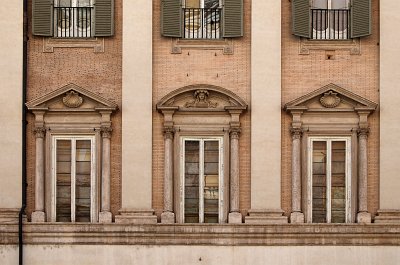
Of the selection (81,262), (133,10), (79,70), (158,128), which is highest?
(133,10)

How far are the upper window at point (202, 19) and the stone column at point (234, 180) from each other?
282 centimetres

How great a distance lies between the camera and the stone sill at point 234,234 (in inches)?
912

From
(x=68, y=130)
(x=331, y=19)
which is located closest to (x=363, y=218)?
(x=331, y=19)

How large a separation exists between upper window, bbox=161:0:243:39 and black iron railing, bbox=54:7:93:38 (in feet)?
7.15

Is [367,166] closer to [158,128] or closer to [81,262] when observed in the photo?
[158,128]

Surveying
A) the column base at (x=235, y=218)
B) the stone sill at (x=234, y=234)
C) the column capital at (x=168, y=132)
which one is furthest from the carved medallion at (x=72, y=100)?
the column base at (x=235, y=218)

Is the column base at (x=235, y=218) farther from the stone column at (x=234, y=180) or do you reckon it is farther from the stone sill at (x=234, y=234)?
the stone sill at (x=234, y=234)

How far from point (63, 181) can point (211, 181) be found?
13.8ft

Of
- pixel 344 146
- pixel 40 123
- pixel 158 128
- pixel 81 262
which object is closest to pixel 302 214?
pixel 344 146

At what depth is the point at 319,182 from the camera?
23.6m

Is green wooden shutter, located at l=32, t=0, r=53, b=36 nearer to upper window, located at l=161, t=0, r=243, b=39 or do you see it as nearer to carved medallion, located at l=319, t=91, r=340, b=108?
upper window, located at l=161, t=0, r=243, b=39

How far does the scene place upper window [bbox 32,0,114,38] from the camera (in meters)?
23.5

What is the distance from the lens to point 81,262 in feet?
76.2

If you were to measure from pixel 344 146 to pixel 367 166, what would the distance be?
85cm
